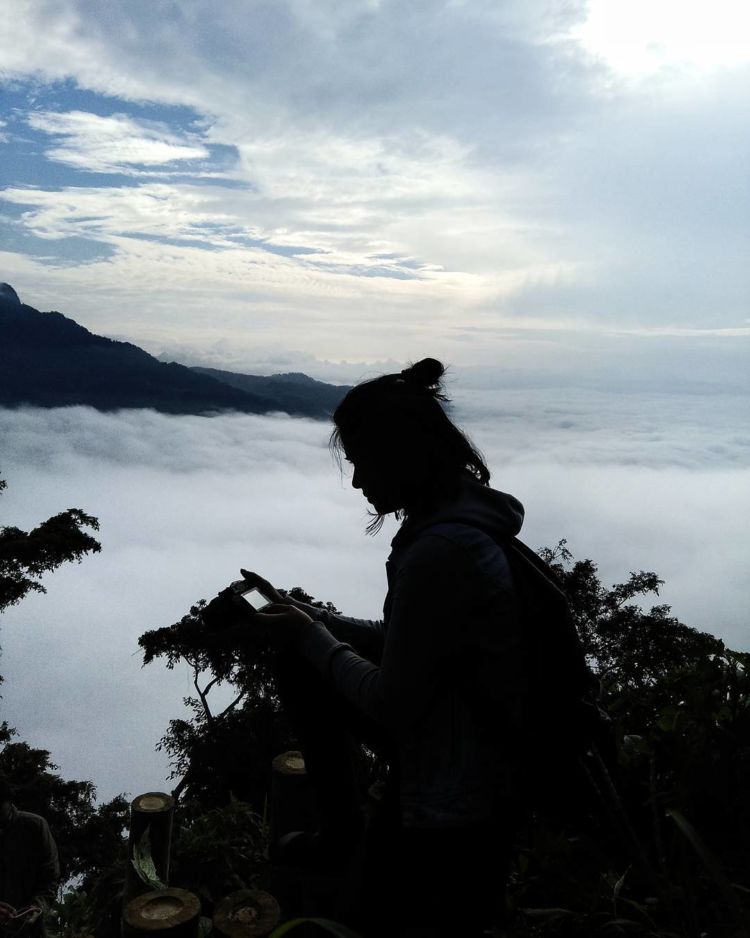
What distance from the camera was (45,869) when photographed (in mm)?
4754

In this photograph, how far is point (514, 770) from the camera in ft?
5.66

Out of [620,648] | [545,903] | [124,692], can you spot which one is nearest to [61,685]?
[124,692]

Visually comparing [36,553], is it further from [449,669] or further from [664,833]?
[449,669]

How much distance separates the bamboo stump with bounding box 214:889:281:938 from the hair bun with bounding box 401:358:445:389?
67.7 inches

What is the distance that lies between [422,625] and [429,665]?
10cm

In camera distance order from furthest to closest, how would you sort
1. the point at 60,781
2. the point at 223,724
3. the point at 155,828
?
the point at 223,724, the point at 60,781, the point at 155,828

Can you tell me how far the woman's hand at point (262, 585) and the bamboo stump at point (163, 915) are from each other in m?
0.96

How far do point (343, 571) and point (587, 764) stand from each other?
154933 millimetres

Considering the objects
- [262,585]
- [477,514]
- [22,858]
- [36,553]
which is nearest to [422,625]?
[477,514]

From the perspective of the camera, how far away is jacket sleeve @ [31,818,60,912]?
15.4 ft

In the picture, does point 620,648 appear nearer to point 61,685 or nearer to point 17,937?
point 17,937

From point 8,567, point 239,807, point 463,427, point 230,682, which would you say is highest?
point 463,427

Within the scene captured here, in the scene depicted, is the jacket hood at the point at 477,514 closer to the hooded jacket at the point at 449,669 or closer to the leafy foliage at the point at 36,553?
the hooded jacket at the point at 449,669

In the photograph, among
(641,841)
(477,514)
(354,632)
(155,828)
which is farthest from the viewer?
Result: (155,828)
